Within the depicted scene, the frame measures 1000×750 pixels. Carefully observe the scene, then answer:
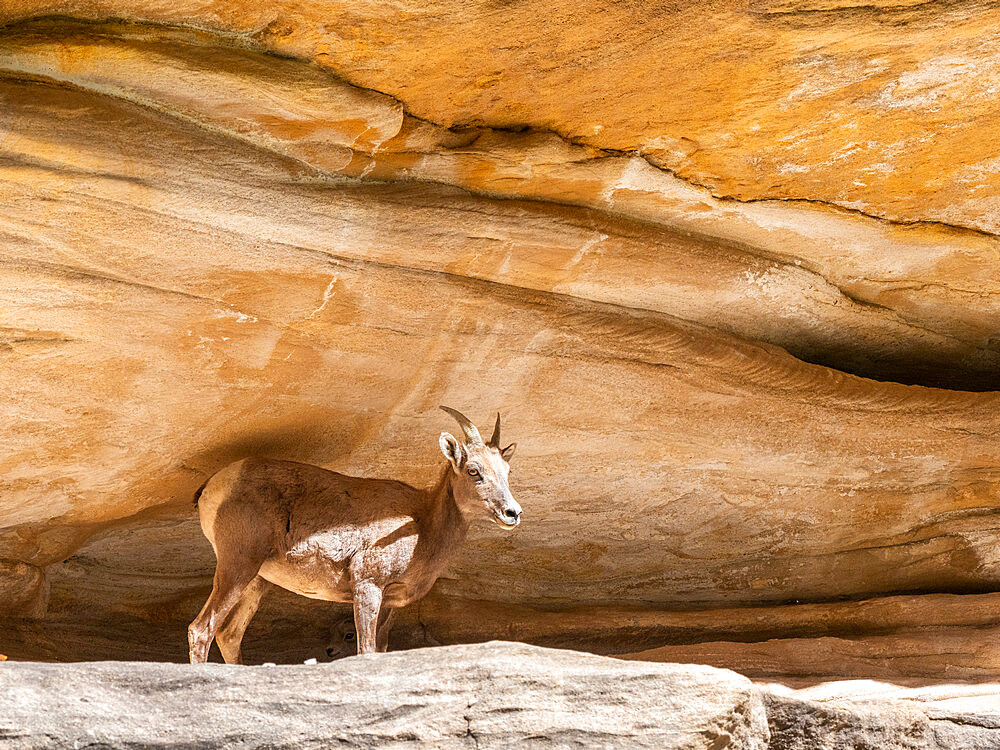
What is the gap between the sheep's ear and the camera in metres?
5.70

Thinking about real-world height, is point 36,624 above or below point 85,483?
below

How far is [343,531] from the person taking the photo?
574 centimetres

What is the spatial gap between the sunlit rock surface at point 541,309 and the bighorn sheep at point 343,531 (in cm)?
49

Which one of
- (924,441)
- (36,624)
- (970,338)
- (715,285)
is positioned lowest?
(36,624)

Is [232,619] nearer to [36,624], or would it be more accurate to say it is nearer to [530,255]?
[36,624]

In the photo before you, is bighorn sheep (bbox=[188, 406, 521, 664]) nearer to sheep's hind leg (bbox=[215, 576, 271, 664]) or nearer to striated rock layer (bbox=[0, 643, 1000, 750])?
sheep's hind leg (bbox=[215, 576, 271, 664])

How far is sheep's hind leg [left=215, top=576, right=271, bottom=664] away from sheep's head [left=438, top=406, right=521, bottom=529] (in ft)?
4.04

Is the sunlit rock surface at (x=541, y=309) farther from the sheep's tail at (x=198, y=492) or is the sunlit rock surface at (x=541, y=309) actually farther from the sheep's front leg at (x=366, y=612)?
the sheep's front leg at (x=366, y=612)

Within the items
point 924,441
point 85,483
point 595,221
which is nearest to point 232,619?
point 85,483

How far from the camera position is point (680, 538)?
7.27 meters

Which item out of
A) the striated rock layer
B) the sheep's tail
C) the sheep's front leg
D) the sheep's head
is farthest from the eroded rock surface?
the sheep's tail

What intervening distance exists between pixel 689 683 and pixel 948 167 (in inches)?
124

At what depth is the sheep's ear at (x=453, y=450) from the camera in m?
5.70

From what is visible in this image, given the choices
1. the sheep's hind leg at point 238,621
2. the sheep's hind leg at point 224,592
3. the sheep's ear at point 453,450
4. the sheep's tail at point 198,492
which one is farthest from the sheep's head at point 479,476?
the sheep's tail at point 198,492
